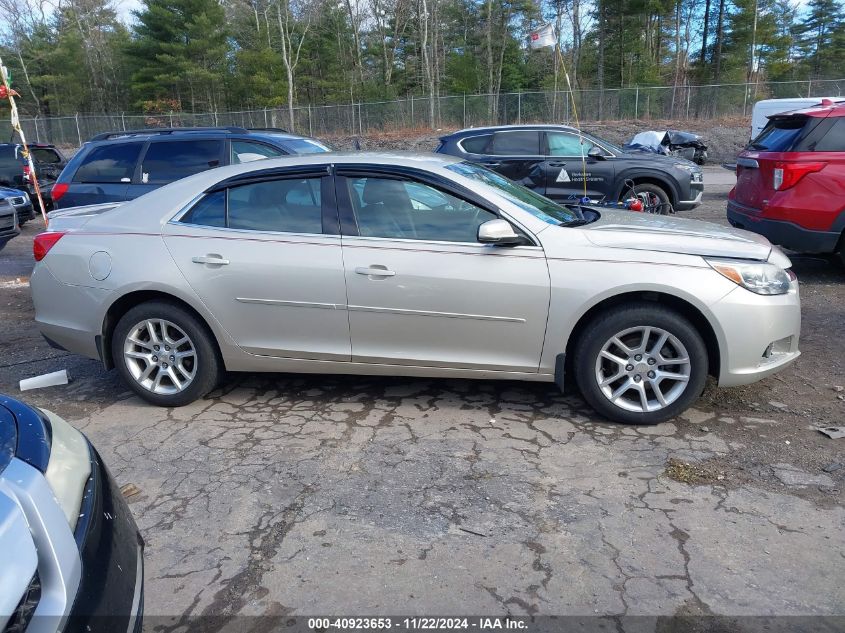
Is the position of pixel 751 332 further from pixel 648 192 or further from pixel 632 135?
pixel 632 135

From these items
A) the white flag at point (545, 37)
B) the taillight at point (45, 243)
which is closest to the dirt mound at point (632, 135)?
the white flag at point (545, 37)

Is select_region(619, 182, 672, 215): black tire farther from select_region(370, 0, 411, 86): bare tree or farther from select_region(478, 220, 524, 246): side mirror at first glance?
select_region(370, 0, 411, 86): bare tree

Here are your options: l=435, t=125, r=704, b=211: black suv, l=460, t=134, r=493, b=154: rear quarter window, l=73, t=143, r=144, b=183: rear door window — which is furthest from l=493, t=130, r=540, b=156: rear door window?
l=73, t=143, r=144, b=183: rear door window

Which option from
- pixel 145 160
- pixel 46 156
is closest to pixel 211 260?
pixel 145 160

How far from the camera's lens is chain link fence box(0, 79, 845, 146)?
3184 cm

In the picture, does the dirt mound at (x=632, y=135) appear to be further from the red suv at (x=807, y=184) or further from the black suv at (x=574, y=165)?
the red suv at (x=807, y=184)

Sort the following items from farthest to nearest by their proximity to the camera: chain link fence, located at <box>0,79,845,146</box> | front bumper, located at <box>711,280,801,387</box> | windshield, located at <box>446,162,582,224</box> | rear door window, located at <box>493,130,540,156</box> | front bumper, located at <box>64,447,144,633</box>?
1. chain link fence, located at <box>0,79,845,146</box>
2. rear door window, located at <box>493,130,540,156</box>
3. windshield, located at <box>446,162,582,224</box>
4. front bumper, located at <box>711,280,801,387</box>
5. front bumper, located at <box>64,447,144,633</box>

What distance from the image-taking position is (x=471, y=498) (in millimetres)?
3410

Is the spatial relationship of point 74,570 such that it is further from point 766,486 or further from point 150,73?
point 150,73

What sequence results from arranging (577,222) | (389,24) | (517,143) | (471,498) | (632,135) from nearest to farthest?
(471,498), (577,222), (517,143), (632,135), (389,24)

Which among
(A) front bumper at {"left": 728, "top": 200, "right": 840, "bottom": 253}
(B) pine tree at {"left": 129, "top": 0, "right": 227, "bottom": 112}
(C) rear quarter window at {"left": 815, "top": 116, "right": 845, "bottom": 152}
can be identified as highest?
(B) pine tree at {"left": 129, "top": 0, "right": 227, "bottom": 112}

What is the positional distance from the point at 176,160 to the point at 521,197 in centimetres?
526

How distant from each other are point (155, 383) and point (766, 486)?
12.6 feet

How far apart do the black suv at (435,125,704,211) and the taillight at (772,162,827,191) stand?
404 centimetres
